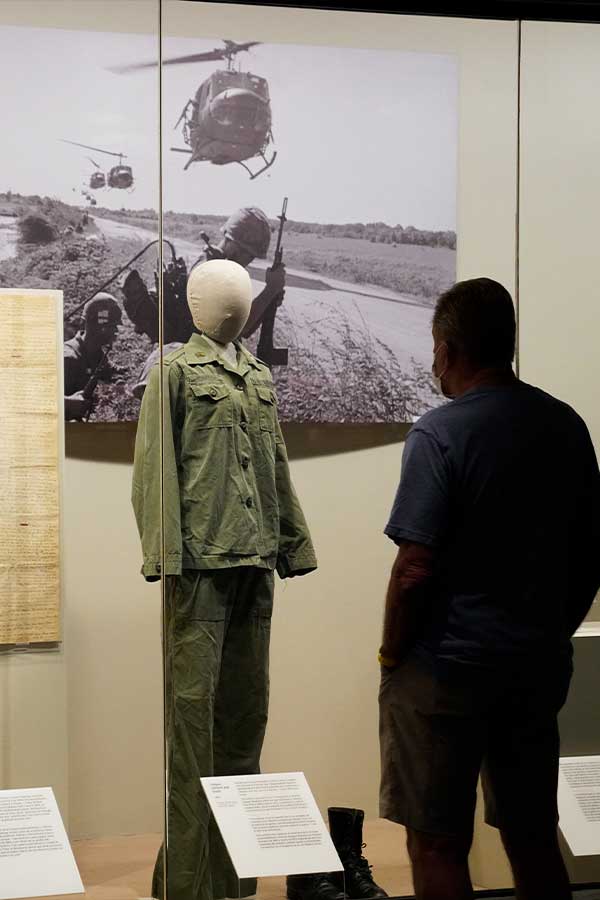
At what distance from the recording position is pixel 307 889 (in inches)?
131

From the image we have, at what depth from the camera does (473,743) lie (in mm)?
3047

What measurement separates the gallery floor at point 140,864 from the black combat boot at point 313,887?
0.02 meters

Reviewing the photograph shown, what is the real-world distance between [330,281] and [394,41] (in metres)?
0.64

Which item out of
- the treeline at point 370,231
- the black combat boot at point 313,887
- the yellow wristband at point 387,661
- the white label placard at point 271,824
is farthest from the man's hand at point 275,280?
the black combat boot at point 313,887

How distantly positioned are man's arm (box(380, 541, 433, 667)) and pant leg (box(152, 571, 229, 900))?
502 millimetres

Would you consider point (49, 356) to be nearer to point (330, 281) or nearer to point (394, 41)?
point (330, 281)

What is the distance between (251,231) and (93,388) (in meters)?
0.55

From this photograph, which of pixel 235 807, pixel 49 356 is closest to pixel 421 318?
pixel 49 356

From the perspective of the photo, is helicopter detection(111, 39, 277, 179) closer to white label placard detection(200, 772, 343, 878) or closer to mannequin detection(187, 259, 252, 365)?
mannequin detection(187, 259, 252, 365)

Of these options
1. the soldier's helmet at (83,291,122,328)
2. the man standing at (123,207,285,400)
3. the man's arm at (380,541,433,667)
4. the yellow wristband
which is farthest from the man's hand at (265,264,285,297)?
the yellow wristband

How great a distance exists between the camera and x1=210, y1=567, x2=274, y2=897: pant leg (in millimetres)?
3342

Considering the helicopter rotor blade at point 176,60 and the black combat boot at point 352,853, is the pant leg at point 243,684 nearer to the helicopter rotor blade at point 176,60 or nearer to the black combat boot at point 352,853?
the black combat boot at point 352,853

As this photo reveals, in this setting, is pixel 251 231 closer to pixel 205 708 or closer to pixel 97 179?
pixel 97 179

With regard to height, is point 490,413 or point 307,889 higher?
point 490,413
